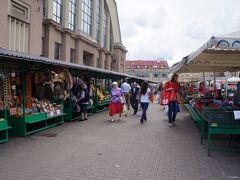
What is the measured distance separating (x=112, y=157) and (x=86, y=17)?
2756 cm

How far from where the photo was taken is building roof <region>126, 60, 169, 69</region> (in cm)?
10403

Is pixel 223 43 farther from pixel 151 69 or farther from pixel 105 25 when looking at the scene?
pixel 151 69

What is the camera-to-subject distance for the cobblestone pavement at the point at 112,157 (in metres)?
5.77

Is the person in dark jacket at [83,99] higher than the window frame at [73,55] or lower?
lower

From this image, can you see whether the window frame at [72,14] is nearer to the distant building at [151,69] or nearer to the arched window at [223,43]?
the arched window at [223,43]

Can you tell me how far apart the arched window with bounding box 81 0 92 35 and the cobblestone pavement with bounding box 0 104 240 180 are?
75.6 feet

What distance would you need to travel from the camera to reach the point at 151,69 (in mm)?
103188

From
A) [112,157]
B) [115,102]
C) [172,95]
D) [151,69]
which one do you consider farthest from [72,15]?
[151,69]

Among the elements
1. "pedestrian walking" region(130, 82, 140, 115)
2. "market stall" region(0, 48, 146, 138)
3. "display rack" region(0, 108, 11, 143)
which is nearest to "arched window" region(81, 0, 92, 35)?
"pedestrian walking" region(130, 82, 140, 115)

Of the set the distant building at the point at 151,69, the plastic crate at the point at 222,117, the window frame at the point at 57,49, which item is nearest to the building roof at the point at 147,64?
the distant building at the point at 151,69

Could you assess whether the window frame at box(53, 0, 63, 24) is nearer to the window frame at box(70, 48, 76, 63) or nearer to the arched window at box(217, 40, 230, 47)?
the window frame at box(70, 48, 76, 63)

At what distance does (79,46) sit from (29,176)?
2326 cm

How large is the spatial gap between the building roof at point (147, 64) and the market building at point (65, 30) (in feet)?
183

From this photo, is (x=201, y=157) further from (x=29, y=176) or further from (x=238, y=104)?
(x=29, y=176)
